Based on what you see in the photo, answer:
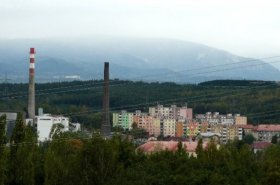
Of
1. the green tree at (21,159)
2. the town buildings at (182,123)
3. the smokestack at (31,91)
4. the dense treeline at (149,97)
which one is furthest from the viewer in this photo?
the town buildings at (182,123)

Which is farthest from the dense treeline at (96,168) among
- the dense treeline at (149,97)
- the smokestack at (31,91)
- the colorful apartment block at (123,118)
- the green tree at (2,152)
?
the colorful apartment block at (123,118)

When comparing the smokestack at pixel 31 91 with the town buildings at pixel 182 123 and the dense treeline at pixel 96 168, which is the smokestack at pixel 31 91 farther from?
the dense treeline at pixel 96 168

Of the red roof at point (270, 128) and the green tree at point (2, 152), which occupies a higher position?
the red roof at point (270, 128)

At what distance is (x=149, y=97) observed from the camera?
53.2 m

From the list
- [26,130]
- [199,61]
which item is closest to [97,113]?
[26,130]

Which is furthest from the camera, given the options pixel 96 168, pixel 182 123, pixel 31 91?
pixel 182 123

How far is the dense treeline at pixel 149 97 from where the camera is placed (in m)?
45.8

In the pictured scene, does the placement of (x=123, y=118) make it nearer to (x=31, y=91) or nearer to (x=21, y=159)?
(x=31, y=91)

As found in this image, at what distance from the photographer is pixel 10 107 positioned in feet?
144

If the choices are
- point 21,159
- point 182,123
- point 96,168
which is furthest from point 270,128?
point 21,159

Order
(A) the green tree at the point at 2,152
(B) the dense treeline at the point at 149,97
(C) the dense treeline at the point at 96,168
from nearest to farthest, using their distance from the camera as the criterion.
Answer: (A) the green tree at the point at 2,152, (C) the dense treeline at the point at 96,168, (B) the dense treeline at the point at 149,97

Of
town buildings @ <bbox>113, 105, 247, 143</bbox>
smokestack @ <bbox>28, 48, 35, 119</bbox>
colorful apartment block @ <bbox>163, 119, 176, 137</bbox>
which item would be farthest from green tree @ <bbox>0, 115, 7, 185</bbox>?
colorful apartment block @ <bbox>163, 119, 176, 137</bbox>

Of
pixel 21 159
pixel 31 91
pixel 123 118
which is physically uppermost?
pixel 31 91

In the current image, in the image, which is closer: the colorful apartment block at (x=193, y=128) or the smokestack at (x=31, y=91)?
the smokestack at (x=31, y=91)
